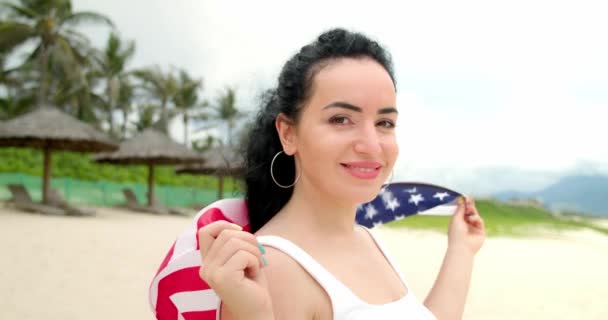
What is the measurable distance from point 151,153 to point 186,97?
1864cm

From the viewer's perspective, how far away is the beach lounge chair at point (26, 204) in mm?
13639

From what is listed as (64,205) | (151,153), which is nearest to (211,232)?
(64,205)

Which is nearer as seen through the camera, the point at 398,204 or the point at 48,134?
the point at 398,204

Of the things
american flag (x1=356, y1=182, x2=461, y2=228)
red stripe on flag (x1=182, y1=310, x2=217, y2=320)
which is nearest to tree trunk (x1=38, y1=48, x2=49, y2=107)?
american flag (x1=356, y1=182, x2=461, y2=228)

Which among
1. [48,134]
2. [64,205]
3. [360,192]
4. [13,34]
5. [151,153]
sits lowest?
[64,205]

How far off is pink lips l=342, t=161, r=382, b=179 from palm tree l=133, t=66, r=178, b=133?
106ft

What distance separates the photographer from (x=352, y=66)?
1.40 metres

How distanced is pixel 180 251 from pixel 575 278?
937cm

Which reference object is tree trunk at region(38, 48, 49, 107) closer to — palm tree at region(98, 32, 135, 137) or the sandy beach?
palm tree at region(98, 32, 135, 137)

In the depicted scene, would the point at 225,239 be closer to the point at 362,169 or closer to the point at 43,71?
the point at 362,169

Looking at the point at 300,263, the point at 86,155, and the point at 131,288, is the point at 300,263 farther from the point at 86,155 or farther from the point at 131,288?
the point at 86,155

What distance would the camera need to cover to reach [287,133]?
1452 mm

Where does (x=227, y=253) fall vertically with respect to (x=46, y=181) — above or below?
above

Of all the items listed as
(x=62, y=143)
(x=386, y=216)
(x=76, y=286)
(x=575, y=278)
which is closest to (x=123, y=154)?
(x=62, y=143)
